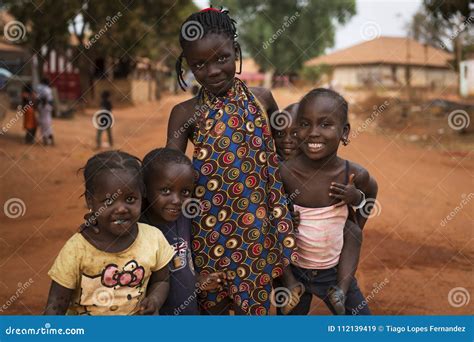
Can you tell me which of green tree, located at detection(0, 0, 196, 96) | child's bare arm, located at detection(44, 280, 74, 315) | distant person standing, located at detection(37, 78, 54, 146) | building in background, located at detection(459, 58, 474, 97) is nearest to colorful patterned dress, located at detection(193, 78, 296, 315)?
child's bare arm, located at detection(44, 280, 74, 315)

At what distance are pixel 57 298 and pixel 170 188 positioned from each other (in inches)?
24.0

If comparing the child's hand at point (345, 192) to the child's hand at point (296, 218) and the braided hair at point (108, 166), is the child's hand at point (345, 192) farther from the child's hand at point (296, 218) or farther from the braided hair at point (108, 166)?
the braided hair at point (108, 166)

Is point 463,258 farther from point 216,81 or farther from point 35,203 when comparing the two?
point 35,203

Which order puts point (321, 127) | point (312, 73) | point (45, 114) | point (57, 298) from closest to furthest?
point (57, 298) → point (321, 127) → point (45, 114) → point (312, 73)

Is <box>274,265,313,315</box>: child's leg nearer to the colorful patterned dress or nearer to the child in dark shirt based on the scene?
the colorful patterned dress

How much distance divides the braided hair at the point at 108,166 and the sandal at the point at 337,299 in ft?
3.12

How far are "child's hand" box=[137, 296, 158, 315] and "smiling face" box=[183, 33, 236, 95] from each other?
0.91m

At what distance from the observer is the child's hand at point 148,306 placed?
2.24 metres

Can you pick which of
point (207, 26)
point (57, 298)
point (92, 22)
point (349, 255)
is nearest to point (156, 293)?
point (57, 298)

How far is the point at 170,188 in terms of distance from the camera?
92.9 inches

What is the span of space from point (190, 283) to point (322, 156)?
2.62ft

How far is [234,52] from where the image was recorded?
2.46 metres

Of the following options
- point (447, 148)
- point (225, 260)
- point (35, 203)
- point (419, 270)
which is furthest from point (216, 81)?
point (447, 148)

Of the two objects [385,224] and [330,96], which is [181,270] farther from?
[385,224]
